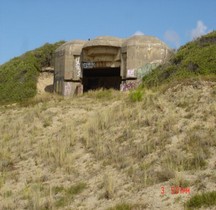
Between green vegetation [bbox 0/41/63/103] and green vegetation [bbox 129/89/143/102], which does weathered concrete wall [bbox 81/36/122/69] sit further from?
green vegetation [bbox 129/89/143/102]

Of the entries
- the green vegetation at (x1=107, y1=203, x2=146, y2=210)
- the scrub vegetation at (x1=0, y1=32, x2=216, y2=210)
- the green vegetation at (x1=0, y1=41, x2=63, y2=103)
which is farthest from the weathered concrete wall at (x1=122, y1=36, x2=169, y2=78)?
the green vegetation at (x1=107, y1=203, x2=146, y2=210)

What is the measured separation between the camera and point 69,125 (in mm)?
14914

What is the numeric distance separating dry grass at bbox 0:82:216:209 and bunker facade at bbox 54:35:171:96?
384 inches

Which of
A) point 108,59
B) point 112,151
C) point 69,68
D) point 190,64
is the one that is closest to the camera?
point 112,151

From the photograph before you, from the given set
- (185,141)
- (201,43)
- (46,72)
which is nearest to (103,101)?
(185,141)

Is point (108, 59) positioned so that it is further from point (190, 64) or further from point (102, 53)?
point (190, 64)

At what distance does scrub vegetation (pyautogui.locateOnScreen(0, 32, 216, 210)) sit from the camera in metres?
8.65

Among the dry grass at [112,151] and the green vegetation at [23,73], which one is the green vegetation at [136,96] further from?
the green vegetation at [23,73]

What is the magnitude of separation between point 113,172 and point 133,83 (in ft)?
54.9

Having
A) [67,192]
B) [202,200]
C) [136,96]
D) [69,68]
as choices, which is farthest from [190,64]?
[202,200]

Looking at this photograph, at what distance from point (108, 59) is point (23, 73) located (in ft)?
32.5

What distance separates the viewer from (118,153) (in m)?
11.4

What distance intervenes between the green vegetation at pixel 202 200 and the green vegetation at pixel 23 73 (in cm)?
2445

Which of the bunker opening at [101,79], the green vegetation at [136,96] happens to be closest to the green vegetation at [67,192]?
the green vegetation at [136,96]
